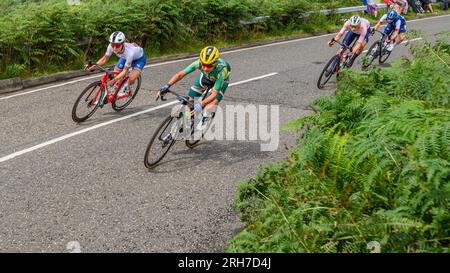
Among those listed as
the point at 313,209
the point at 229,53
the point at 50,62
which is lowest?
the point at 229,53

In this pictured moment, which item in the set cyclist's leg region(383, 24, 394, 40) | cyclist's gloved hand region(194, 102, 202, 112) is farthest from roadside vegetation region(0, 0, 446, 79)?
cyclist's gloved hand region(194, 102, 202, 112)

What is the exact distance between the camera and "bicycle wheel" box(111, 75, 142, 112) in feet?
32.8

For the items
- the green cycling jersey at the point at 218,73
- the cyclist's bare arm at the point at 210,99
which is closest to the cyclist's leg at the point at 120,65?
the green cycling jersey at the point at 218,73

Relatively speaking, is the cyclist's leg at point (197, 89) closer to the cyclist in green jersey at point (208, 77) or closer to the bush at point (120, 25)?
the cyclist in green jersey at point (208, 77)

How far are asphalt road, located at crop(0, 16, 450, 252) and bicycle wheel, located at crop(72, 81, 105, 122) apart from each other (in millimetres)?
169

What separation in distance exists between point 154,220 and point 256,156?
278 centimetres

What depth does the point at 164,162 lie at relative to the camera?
25.3 feet

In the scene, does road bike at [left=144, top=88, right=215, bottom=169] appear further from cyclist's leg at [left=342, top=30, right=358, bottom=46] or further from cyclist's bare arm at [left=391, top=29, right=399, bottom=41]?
cyclist's bare arm at [left=391, top=29, right=399, bottom=41]

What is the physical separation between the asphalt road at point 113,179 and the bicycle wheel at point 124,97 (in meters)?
0.18

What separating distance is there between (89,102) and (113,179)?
3.21 m

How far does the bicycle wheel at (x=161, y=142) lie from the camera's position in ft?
24.0
